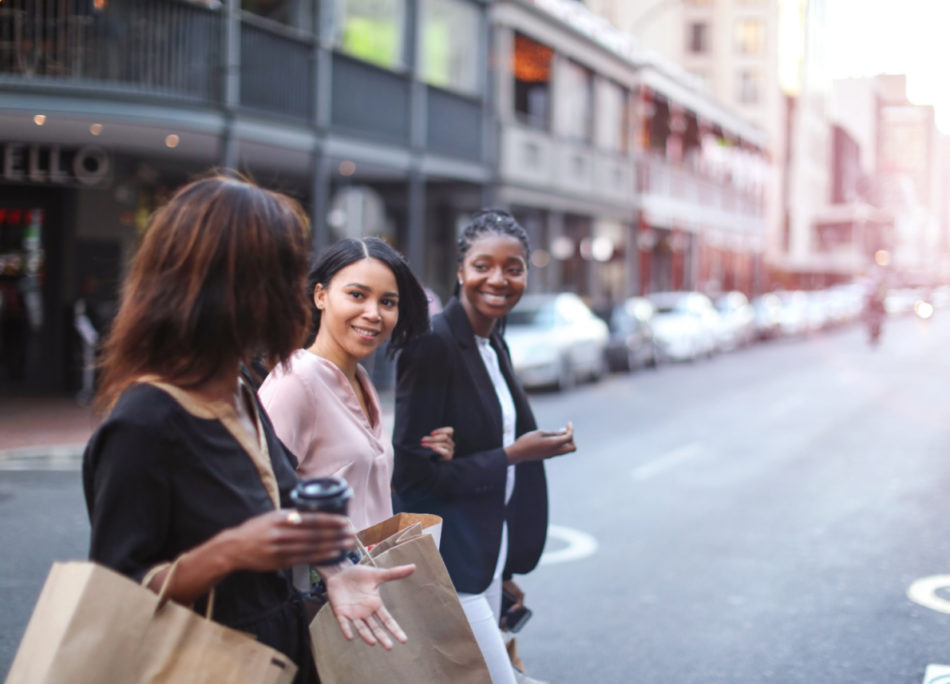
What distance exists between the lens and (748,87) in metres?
63.8

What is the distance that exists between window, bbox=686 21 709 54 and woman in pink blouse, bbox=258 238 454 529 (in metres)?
63.4

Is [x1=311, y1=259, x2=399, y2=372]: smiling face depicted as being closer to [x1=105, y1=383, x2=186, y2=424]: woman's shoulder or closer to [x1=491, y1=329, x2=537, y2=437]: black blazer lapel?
[x1=491, y1=329, x2=537, y2=437]: black blazer lapel

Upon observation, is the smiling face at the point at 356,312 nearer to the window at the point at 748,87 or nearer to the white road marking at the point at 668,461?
the white road marking at the point at 668,461

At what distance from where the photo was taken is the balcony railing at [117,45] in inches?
531

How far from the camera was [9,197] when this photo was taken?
16562mm

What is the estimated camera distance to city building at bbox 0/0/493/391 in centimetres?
1373

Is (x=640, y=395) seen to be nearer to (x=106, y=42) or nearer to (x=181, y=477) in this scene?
(x=106, y=42)

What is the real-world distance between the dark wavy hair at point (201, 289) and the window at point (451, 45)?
67.0 feet

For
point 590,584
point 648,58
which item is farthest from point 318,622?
point 648,58

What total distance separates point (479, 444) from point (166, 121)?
39.1 ft

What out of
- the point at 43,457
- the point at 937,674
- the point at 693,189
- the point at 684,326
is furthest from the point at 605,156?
the point at 937,674

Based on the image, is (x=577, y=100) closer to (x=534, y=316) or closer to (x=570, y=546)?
(x=534, y=316)

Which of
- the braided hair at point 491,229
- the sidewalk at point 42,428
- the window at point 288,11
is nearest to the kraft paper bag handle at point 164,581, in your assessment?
the braided hair at point 491,229

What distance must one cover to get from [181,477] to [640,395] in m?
17.0
